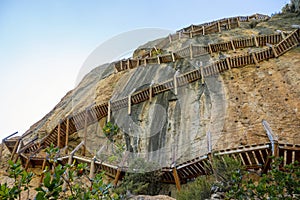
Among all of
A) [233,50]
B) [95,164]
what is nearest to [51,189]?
[95,164]

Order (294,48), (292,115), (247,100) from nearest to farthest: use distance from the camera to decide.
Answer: (292,115) → (247,100) → (294,48)

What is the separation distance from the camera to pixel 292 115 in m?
12.2

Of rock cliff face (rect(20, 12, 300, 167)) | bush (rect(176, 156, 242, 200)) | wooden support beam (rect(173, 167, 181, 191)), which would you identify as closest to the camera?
bush (rect(176, 156, 242, 200))

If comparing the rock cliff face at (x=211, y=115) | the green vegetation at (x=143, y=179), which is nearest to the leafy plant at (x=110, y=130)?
the rock cliff face at (x=211, y=115)


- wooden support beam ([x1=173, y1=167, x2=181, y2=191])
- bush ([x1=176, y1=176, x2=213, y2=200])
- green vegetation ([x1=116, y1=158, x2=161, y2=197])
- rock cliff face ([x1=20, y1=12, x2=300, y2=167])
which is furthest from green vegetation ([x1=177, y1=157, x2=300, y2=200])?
rock cliff face ([x1=20, y1=12, x2=300, y2=167])

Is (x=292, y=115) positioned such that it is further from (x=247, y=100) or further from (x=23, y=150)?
(x=23, y=150)

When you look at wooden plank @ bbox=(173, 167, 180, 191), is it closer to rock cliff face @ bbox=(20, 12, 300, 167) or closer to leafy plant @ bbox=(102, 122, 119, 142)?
rock cliff face @ bbox=(20, 12, 300, 167)

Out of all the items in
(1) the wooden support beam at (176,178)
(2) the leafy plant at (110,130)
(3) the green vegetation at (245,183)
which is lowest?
(1) the wooden support beam at (176,178)

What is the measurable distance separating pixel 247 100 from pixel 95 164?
777 cm

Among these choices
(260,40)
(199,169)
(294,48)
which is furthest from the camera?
(260,40)

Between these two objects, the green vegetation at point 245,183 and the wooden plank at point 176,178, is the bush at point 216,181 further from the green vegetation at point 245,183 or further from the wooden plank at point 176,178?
the wooden plank at point 176,178

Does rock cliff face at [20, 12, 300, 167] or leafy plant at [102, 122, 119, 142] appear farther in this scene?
leafy plant at [102, 122, 119, 142]

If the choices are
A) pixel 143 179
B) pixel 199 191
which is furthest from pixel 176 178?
pixel 199 191

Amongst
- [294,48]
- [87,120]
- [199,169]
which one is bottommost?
[199,169]
